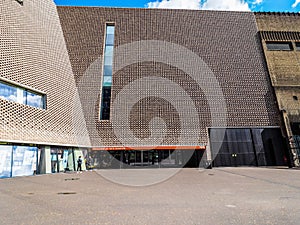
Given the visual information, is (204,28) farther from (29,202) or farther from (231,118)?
(29,202)

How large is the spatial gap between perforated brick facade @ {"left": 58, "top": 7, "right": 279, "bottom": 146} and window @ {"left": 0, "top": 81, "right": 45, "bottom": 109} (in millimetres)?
6506

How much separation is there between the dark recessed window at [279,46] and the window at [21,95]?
29004mm

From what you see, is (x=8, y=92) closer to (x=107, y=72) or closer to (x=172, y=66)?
(x=107, y=72)

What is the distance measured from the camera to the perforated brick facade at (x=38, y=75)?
40.3ft

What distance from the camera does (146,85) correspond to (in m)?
22.6

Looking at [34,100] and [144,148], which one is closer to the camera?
[34,100]

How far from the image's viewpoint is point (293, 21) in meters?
27.2

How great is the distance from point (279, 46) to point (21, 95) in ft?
103

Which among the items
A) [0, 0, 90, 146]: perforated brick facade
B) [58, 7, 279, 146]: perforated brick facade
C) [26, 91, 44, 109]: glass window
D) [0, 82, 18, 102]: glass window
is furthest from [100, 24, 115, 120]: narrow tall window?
[0, 82, 18, 102]: glass window

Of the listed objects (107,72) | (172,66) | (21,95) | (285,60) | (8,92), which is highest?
(285,60)

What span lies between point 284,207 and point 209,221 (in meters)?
2.35

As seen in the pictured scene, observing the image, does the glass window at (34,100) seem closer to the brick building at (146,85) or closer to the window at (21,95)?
the window at (21,95)

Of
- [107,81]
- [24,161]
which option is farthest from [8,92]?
[107,81]

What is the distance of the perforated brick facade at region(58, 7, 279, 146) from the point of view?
21.3 meters
